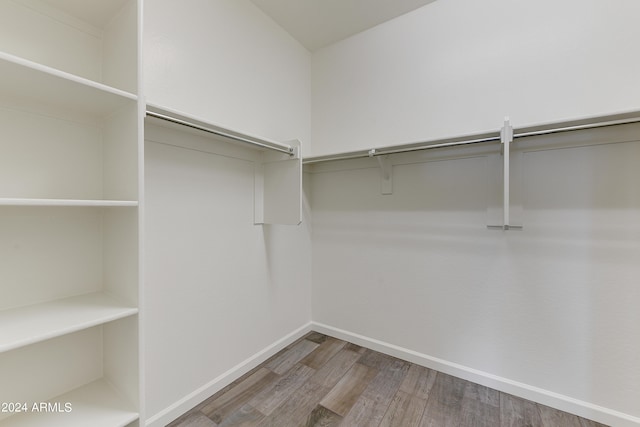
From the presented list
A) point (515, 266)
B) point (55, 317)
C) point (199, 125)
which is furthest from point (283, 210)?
point (515, 266)

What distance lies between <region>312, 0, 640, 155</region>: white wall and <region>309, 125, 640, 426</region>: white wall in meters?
0.21

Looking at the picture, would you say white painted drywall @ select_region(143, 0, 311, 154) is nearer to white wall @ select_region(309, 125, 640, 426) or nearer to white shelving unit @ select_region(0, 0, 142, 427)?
white shelving unit @ select_region(0, 0, 142, 427)

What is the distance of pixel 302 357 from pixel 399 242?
1208mm

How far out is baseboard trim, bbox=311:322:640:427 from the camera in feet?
4.83

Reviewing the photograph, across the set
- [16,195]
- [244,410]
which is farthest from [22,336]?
[244,410]

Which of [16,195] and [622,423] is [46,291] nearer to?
[16,195]

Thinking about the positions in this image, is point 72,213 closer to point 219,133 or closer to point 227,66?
point 219,133

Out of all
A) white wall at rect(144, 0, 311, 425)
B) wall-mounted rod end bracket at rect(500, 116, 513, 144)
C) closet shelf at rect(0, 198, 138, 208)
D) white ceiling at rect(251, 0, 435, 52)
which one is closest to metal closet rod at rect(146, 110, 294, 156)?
white wall at rect(144, 0, 311, 425)

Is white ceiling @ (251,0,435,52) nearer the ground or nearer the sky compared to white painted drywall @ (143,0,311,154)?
nearer the sky

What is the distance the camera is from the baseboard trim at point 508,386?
1.47 m

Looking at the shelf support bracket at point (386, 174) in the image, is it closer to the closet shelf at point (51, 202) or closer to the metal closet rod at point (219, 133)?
the metal closet rod at point (219, 133)

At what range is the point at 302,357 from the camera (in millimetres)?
2129

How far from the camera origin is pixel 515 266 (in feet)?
5.60

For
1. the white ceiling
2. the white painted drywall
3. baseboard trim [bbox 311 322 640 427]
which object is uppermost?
the white ceiling
